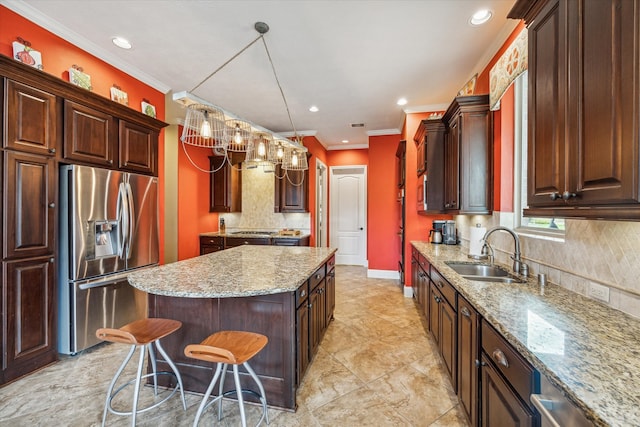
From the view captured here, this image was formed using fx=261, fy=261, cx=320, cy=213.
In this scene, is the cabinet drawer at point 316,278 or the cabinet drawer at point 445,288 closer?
the cabinet drawer at point 445,288

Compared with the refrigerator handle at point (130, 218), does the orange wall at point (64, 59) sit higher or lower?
higher

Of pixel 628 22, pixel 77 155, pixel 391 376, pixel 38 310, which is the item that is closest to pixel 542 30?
pixel 628 22

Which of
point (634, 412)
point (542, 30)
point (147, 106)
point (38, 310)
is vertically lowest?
point (38, 310)

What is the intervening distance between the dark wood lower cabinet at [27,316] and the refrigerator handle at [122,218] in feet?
1.85

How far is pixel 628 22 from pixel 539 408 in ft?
4.08

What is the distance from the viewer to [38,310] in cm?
218

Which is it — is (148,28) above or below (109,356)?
above

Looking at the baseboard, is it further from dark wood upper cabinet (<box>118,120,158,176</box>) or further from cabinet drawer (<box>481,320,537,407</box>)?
dark wood upper cabinet (<box>118,120,158,176</box>)

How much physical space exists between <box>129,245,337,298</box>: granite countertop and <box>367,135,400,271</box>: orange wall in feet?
9.49

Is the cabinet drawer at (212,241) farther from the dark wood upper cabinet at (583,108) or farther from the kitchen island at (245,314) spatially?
the dark wood upper cabinet at (583,108)

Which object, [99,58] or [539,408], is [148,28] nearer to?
[99,58]

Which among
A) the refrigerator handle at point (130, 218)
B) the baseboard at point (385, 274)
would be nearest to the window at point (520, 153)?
the baseboard at point (385, 274)

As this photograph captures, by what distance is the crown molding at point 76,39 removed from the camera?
208cm

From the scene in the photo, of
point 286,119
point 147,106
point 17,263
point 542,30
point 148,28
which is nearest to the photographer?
point 542,30
